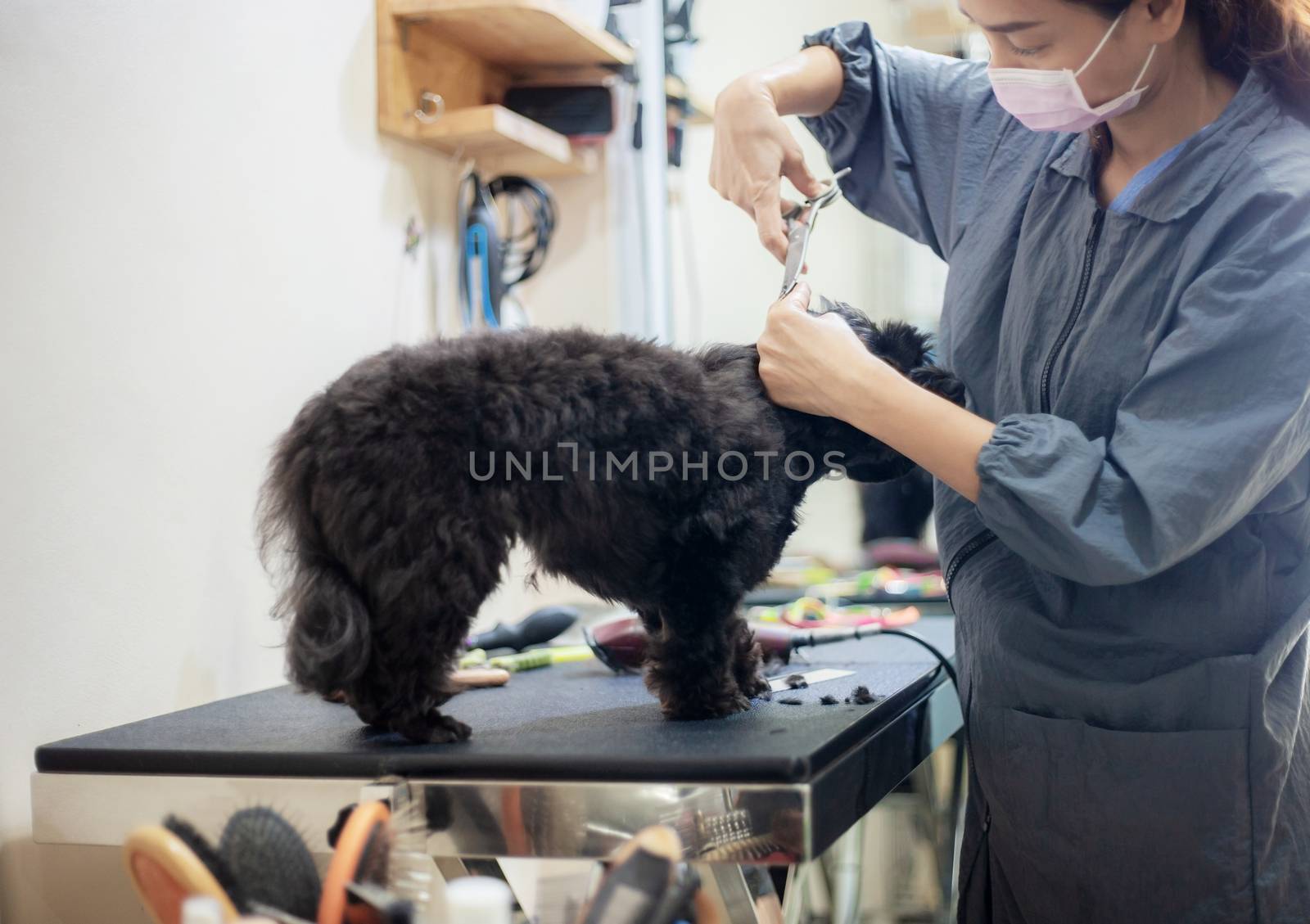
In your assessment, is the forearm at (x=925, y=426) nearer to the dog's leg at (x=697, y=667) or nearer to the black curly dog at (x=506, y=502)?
the black curly dog at (x=506, y=502)

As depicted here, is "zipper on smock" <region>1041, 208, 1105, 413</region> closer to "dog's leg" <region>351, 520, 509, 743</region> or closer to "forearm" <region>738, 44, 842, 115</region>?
"forearm" <region>738, 44, 842, 115</region>

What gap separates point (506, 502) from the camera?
3.27 ft

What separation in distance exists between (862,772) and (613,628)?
0.50 m

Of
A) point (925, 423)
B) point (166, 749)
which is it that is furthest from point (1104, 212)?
point (166, 749)

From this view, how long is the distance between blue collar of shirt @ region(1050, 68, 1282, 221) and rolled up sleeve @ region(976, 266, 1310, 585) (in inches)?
4.3

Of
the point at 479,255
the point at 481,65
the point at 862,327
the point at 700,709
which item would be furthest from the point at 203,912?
the point at 481,65

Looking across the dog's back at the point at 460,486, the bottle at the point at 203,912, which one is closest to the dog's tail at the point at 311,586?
the dog's back at the point at 460,486

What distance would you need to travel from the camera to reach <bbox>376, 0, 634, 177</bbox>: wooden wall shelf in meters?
1.77

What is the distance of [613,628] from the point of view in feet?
4.65

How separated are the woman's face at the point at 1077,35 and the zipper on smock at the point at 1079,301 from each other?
12 cm

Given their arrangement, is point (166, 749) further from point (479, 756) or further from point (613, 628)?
point (613, 628)

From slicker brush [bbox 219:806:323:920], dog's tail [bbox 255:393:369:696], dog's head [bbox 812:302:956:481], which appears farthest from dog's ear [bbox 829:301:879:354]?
slicker brush [bbox 219:806:323:920]

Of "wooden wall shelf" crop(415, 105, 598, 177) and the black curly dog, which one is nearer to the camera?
the black curly dog

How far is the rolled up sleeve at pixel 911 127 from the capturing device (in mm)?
1342
